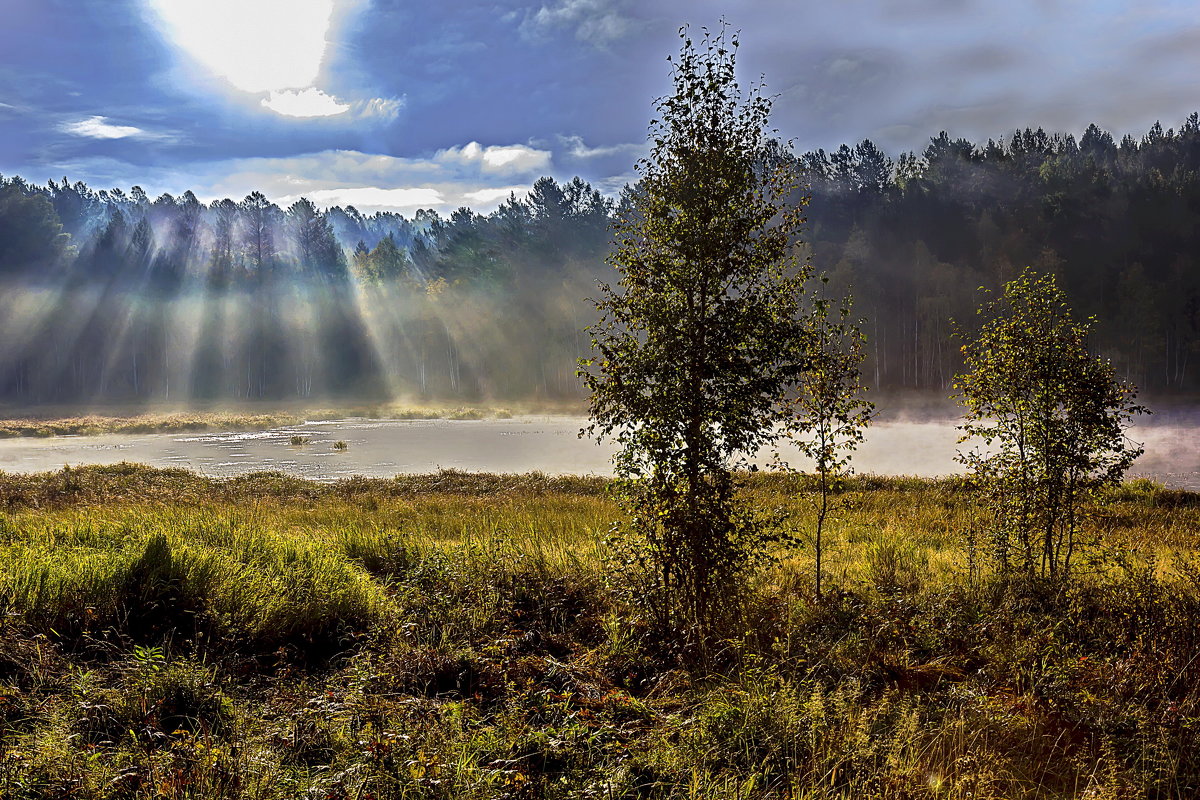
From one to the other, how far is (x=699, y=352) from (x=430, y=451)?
3421 centimetres

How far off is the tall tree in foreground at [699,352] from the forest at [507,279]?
250 feet

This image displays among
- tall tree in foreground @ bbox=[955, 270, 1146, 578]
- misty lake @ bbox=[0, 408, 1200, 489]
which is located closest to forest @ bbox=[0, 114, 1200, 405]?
misty lake @ bbox=[0, 408, 1200, 489]

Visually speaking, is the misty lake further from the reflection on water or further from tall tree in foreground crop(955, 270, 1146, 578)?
tall tree in foreground crop(955, 270, 1146, 578)

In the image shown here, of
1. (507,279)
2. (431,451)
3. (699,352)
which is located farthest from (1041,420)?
(507,279)

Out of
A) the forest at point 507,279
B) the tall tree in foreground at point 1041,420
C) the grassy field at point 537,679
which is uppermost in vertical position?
the forest at point 507,279

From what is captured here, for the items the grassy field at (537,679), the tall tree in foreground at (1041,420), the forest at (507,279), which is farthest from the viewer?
the forest at (507,279)

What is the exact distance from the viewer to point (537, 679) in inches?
313

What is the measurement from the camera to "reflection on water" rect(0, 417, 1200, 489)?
1351 inches

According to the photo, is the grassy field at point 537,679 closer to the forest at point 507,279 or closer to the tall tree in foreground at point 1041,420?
the tall tree in foreground at point 1041,420

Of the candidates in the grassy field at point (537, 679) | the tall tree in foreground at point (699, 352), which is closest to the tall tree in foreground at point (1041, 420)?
the grassy field at point (537, 679)

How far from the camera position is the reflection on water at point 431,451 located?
3431 centimetres

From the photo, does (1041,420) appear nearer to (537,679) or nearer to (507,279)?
(537,679)

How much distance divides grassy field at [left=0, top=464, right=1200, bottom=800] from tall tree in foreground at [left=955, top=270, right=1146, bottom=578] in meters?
0.89

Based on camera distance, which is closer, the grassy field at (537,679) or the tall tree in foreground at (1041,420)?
the grassy field at (537,679)
